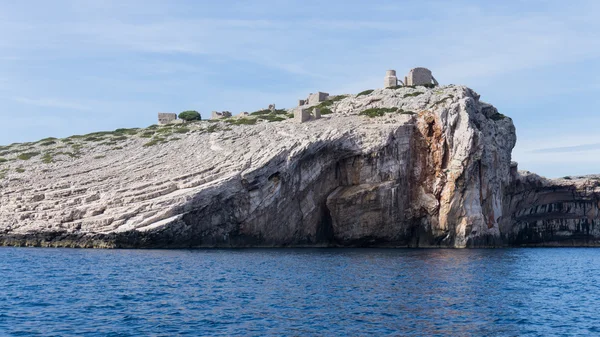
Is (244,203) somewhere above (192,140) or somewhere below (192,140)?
below

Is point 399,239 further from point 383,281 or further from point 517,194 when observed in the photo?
point 383,281

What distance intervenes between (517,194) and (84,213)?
61360 mm

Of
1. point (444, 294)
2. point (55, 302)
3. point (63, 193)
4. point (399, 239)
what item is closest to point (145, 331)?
point (55, 302)

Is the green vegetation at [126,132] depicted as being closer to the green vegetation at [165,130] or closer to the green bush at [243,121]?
the green vegetation at [165,130]

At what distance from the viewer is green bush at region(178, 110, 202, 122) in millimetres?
110250

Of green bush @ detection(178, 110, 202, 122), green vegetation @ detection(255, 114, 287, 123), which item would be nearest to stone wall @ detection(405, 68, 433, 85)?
green vegetation @ detection(255, 114, 287, 123)

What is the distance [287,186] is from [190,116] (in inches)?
1738

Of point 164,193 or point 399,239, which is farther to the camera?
point 399,239

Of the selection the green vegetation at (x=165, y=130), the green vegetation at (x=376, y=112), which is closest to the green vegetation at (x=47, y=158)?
the green vegetation at (x=165, y=130)

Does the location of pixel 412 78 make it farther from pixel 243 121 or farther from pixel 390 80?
pixel 243 121

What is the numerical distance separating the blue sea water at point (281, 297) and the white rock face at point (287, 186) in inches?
380

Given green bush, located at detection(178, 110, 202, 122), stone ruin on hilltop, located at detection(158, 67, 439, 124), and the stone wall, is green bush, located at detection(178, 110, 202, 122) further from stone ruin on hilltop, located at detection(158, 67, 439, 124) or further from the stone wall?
the stone wall

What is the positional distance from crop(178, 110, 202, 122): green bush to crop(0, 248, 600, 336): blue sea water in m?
58.7

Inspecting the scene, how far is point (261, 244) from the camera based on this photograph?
2781 inches
